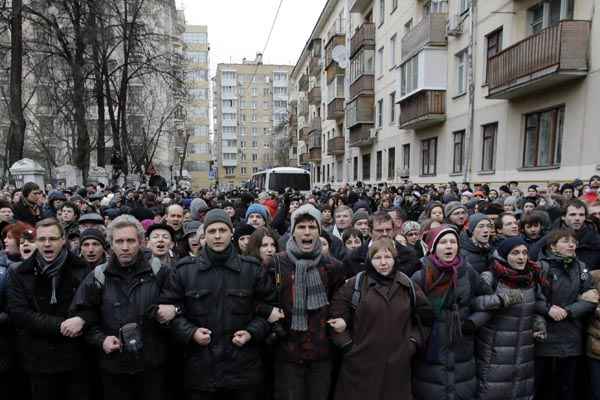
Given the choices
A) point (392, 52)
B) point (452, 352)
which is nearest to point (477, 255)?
point (452, 352)

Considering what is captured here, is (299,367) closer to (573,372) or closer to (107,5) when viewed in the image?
(573,372)

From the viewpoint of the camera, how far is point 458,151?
599 inches

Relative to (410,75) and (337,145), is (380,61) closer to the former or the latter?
(410,75)

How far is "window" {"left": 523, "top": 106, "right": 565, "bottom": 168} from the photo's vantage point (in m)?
10.5

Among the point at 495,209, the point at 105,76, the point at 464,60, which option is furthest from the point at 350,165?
the point at 495,209

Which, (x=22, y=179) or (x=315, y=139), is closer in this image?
(x=22, y=179)

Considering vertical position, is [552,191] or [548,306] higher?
[552,191]

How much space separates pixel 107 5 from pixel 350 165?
18471mm

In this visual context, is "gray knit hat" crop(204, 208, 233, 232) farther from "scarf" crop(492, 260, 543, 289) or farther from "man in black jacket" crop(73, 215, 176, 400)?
"scarf" crop(492, 260, 543, 289)

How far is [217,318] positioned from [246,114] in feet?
264

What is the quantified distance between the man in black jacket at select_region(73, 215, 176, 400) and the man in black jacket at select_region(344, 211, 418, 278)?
165cm

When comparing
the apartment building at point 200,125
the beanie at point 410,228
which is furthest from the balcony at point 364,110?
the apartment building at point 200,125

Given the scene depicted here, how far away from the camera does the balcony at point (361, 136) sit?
942 inches

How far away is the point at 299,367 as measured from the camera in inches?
111
